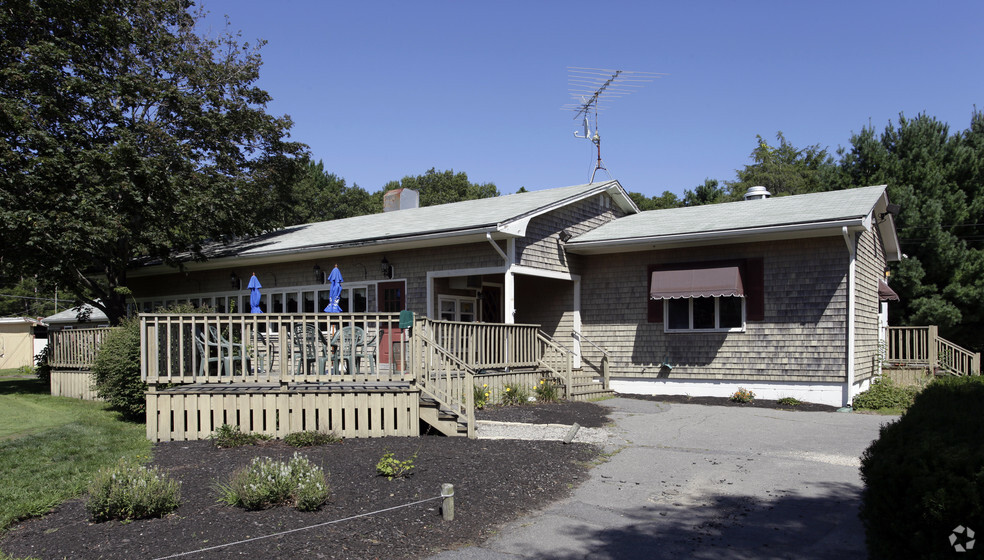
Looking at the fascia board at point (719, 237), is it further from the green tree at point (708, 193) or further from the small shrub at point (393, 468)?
the green tree at point (708, 193)

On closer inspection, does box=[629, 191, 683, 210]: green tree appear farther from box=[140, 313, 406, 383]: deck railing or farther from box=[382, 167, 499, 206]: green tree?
box=[140, 313, 406, 383]: deck railing

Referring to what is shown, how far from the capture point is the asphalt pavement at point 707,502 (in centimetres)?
532

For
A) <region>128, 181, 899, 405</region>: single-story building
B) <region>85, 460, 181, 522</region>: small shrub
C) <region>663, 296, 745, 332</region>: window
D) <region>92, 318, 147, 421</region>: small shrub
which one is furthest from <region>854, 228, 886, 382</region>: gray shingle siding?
<region>92, 318, 147, 421</region>: small shrub

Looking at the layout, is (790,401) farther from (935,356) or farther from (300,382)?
(300,382)

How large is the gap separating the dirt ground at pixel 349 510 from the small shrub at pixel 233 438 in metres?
0.19

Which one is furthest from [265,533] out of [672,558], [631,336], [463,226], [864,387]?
[864,387]

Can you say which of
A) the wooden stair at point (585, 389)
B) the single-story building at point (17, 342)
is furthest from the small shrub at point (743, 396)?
the single-story building at point (17, 342)

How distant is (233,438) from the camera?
9.05 m

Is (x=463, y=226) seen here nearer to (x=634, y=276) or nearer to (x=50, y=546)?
(x=634, y=276)

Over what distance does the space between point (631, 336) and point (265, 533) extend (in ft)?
39.1

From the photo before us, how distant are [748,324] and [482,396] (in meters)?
6.17

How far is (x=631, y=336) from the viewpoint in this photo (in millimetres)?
16250

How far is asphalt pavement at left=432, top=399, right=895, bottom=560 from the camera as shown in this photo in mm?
5324

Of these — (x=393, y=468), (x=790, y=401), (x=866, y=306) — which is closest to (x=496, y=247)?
(x=790, y=401)
